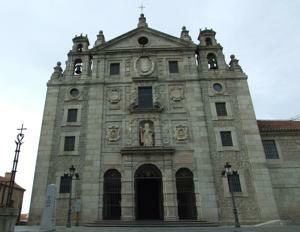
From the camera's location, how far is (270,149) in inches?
964

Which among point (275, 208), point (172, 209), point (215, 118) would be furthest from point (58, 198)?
point (275, 208)

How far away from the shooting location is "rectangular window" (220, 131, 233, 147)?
76.6ft

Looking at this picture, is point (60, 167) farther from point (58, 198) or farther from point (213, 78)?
point (213, 78)

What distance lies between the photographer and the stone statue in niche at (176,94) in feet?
83.1

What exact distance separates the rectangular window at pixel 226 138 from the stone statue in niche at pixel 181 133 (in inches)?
128

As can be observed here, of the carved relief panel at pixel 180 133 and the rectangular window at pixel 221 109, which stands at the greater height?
the rectangular window at pixel 221 109

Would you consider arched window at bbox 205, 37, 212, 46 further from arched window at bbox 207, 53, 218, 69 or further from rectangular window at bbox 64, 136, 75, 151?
rectangular window at bbox 64, 136, 75, 151

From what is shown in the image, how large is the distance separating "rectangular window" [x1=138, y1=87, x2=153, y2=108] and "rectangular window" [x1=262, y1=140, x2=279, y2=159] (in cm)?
1128

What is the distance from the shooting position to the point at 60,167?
22703 mm

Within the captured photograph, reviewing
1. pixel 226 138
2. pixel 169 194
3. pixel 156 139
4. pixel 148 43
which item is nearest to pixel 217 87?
pixel 226 138

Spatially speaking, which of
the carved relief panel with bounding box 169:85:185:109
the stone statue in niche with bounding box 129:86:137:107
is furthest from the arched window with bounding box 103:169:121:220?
the carved relief panel with bounding box 169:85:185:109

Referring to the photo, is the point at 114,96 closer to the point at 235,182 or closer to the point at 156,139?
the point at 156,139

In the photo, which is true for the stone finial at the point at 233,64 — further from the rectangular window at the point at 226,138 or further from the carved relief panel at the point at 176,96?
the rectangular window at the point at 226,138

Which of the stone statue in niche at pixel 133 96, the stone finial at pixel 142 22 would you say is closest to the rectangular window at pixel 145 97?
the stone statue in niche at pixel 133 96
